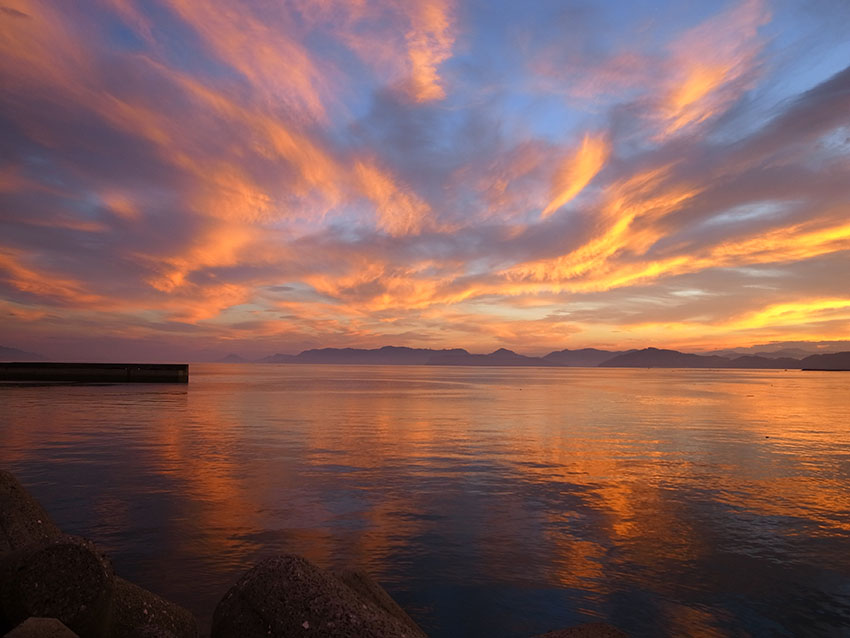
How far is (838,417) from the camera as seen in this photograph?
1575 inches

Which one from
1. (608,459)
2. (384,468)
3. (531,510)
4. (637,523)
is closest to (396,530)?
(531,510)

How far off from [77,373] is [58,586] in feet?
252

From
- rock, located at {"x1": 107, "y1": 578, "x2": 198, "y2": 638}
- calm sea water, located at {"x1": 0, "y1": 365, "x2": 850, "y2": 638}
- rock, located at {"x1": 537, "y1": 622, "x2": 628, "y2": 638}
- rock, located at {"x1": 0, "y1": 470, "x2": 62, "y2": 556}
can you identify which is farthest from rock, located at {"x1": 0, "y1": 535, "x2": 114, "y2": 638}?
rock, located at {"x1": 537, "y1": 622, "x2": 628, "y2": 638}

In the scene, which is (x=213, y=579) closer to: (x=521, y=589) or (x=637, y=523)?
(x=521, y=589)

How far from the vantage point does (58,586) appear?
500 cm

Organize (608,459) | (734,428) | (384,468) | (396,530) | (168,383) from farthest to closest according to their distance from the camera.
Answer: (168,383), (734,428), (608,459), (384,468), (396,530)

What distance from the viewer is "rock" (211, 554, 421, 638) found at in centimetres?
484

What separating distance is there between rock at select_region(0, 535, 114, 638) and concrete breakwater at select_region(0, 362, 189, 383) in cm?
6993

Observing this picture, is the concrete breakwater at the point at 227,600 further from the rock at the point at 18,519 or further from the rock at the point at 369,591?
the rock at the point at 18,519

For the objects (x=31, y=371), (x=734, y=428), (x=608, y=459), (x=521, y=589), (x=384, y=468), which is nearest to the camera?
(x=521, y=589)

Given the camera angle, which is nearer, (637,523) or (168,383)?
(637,523)

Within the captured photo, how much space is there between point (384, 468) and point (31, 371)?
69441mm

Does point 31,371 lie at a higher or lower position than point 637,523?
higher

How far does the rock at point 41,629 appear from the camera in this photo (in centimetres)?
423
